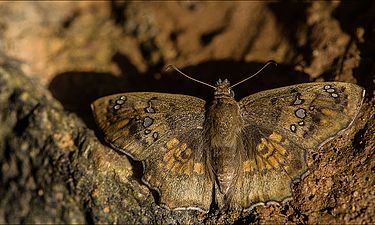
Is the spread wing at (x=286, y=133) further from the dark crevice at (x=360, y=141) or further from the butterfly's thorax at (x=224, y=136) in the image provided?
the dark crevice at (x=360, y=141)

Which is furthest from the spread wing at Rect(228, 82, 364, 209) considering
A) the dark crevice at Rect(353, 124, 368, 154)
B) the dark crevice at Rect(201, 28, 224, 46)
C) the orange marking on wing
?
the dark crevice at Rect(201, 28, 224, 46)

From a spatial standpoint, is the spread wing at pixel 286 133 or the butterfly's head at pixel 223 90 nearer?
the spread wing at pixel 286 133

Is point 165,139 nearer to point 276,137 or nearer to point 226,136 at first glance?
point 226,136

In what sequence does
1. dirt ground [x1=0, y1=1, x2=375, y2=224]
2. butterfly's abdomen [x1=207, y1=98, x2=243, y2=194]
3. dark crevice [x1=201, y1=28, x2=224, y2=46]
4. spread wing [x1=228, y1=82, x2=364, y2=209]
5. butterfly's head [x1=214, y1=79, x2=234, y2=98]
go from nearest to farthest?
spread wing [x1=228, y1=82, x2=364, y2=209], butterfly's abdomen [x1=207, y1=98, x2=243, y2=194], dirt ground [x1=0, y1=1, x2=375, y2=224], butterfly's head [x1=214, y1=79, x2=234, y2=98], dark crevice [x1=201, y1=28, x2=224, y2=46]

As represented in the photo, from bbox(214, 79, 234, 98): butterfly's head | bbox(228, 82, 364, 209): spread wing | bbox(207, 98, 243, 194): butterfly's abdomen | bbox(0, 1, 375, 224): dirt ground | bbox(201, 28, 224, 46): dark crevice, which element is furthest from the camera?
bbox(201, 28, 224, 46): dark crevice

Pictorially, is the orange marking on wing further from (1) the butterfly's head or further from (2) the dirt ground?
(1) the butterfly's head


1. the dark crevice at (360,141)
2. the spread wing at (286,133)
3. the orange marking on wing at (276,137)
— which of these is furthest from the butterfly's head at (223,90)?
the dark crevice at (360,141)
